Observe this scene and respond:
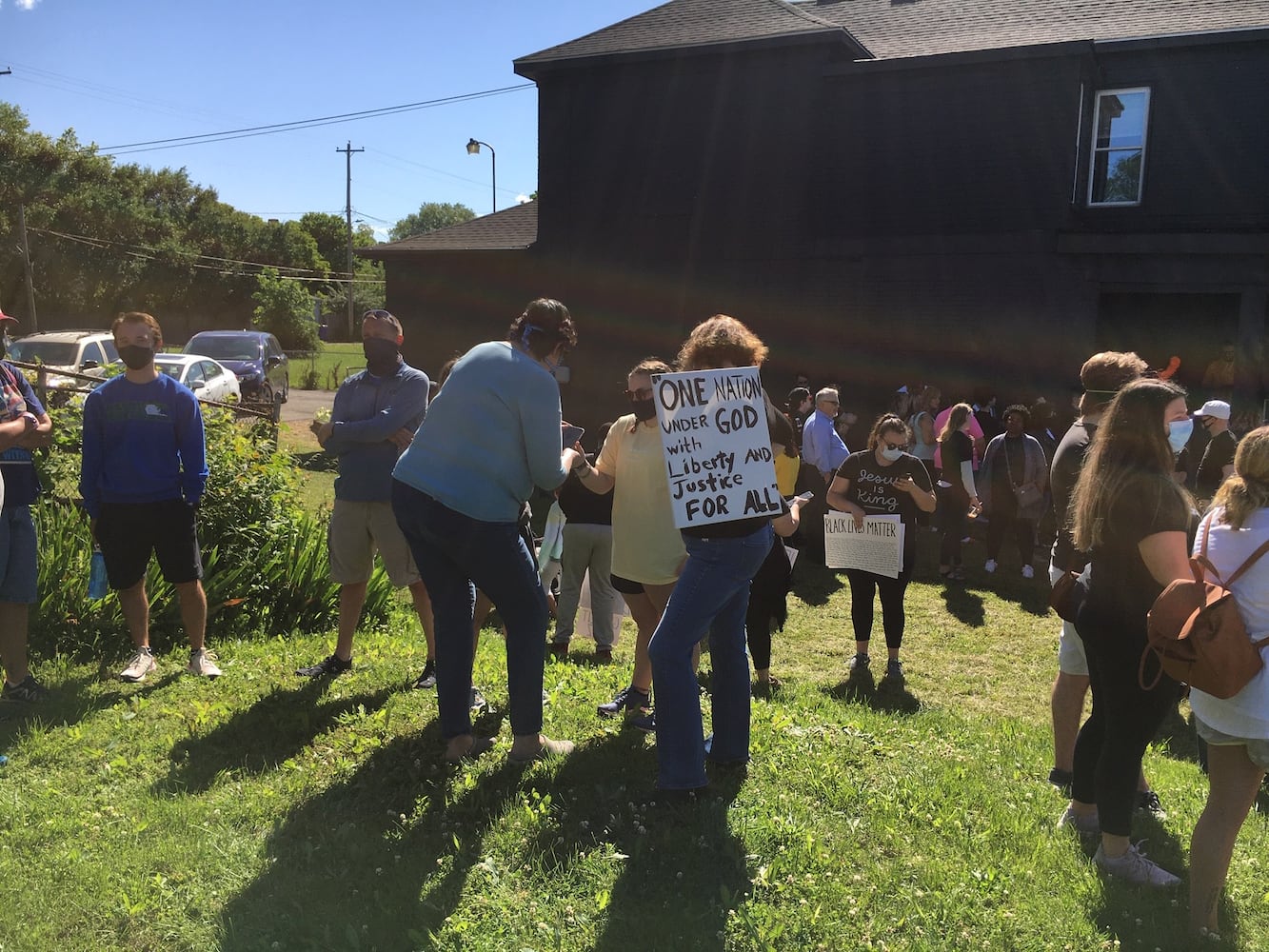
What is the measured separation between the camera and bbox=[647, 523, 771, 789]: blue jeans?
3611 millimetres

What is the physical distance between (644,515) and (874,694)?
2.71 metres

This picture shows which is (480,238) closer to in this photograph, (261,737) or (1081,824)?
(261,737)

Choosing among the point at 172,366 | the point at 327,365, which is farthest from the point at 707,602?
the point at 327,365

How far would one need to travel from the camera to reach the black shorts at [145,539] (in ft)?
16.6

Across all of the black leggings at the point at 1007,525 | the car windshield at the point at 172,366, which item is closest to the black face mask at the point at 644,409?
the black leggings at the point at 1007,525

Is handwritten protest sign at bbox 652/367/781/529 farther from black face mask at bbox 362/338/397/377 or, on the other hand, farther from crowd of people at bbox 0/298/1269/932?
black face mask at bbox 362/338/397/377

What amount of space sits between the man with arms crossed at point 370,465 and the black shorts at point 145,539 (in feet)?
2.68

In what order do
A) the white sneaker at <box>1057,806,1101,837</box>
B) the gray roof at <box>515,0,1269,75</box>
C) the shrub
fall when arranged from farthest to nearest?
the gray roof at <box>515,0,1269,75</box> → the shrub → the white sneaker at <box>1057,806,1101,837</box>

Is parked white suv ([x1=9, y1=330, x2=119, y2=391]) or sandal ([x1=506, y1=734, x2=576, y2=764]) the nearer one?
sandal ([x1=506, y1=734, x2=576, y2=764])

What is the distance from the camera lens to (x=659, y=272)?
681 inches

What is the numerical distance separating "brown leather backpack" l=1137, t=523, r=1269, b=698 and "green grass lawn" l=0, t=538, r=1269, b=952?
92 centimetres

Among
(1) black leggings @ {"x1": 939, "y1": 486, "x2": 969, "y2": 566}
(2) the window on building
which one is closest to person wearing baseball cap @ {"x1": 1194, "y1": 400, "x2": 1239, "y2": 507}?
(1) black leggings @ {"x1": 939, "y1": 486, "x2": 969, "y2": 566}

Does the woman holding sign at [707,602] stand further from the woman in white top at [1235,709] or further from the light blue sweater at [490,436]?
the woman in white top at [1235,709]

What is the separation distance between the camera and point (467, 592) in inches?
154
